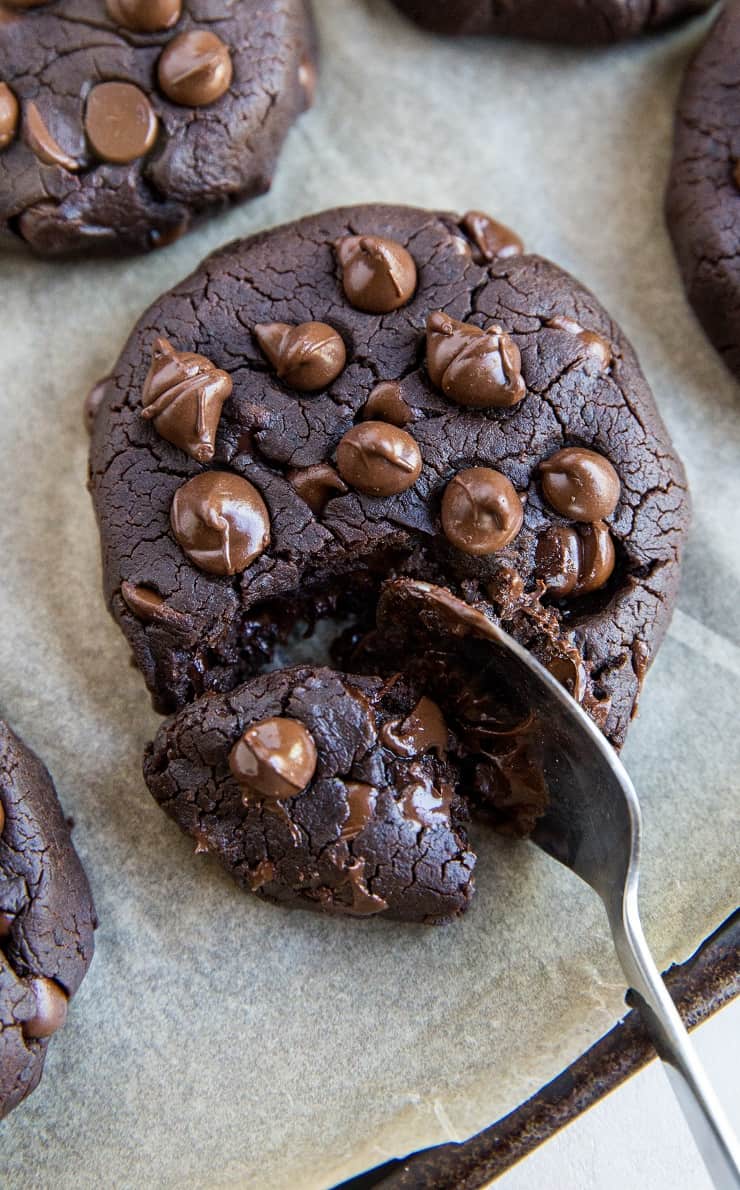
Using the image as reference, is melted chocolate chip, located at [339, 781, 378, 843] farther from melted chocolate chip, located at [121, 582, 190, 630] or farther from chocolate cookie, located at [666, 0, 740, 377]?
chocolate cookie, located at [666, 0, 740, 377]

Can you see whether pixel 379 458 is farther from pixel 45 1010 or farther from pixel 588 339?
pixel 45 1010

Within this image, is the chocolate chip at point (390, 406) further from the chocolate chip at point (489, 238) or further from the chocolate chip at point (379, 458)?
the chocolate chip at point (489, 238)

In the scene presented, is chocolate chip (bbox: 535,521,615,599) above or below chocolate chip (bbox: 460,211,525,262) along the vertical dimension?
below

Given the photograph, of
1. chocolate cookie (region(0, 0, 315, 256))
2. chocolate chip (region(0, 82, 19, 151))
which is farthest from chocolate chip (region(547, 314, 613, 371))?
chocolate chip (region(0, 82, 19, 151))

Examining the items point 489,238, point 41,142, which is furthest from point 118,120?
point 489,238

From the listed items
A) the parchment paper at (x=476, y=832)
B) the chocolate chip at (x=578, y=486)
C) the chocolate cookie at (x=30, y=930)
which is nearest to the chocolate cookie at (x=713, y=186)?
the parchment paper at (x=476, y=832)

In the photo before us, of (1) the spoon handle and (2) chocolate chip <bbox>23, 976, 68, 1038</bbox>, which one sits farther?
(2) chocolate chip <bbox>23, 976, 68, 1038</bbox>
